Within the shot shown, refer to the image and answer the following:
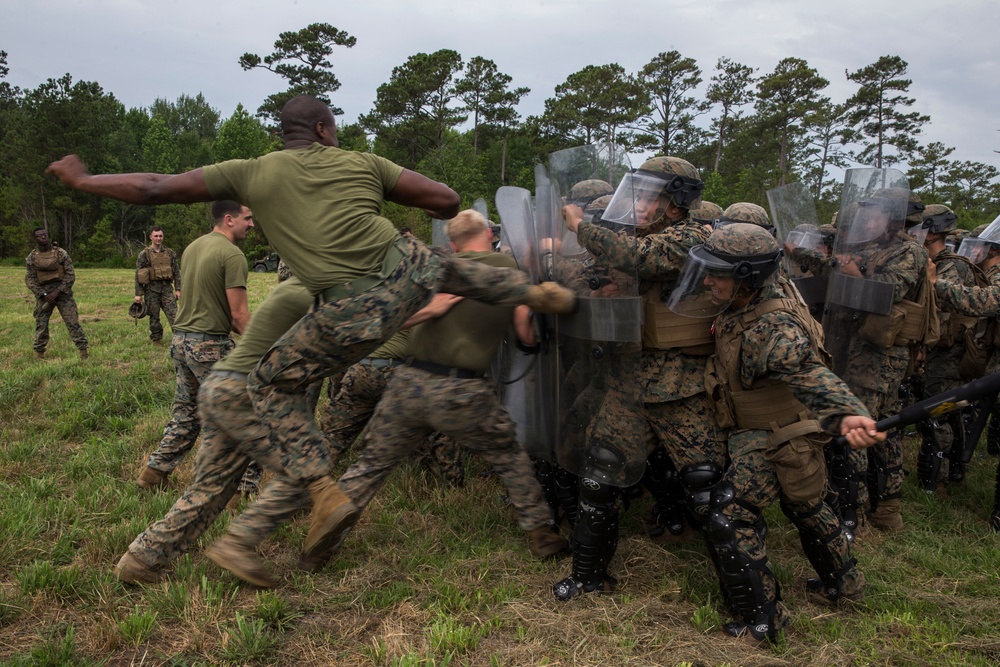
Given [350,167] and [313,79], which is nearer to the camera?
[350,167]

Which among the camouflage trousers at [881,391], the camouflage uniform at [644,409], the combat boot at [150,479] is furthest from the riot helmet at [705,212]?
the combat boot at [150,479]

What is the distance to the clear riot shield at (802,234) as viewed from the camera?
5.06 metres

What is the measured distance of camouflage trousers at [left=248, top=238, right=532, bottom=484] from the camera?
10.3 ft

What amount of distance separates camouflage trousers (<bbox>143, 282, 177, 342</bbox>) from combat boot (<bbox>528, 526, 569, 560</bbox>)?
925 centimetres

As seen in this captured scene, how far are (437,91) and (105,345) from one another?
28.3m

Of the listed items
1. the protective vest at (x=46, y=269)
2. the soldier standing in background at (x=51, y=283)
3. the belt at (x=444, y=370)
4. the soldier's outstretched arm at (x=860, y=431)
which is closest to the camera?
the soldier's outstretched arm at (x=860, y=431)

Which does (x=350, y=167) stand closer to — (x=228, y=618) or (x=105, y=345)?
(x=228, y=618)

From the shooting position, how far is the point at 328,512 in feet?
10.7

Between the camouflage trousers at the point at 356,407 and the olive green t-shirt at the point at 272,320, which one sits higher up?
the olive green t-shirt at the point at 272,320

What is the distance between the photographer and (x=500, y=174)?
34.3m

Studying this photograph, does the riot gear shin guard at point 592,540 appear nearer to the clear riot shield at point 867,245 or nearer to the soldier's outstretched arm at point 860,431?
the soldier's outstretched arm at point 860,431

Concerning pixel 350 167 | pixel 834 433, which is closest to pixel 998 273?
pixel 834 433

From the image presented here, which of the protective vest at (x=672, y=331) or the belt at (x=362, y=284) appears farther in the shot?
the protective vest at (x=672, y=331)

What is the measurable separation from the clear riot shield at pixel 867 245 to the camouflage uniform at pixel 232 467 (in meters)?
3.39
